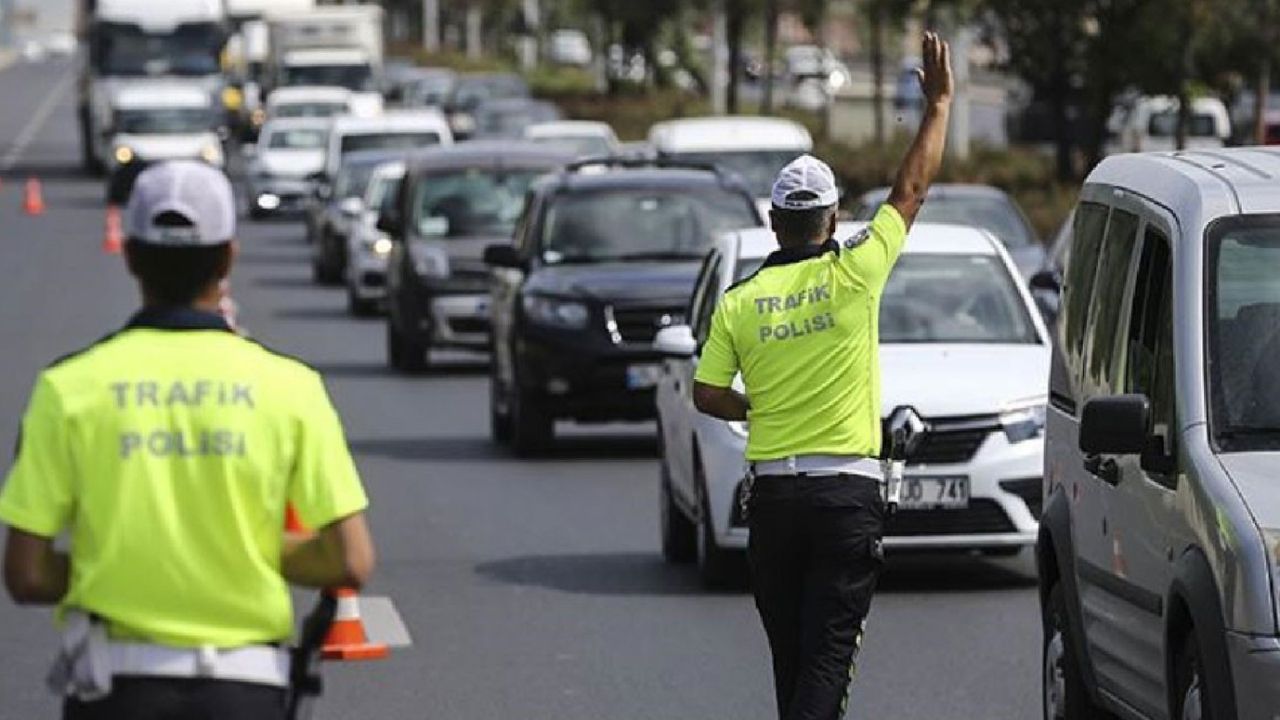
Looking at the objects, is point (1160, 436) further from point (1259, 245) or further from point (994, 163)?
point (994, 163)

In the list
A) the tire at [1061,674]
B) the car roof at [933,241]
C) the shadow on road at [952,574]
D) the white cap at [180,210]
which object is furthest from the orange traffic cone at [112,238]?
the white cap at [180,210]

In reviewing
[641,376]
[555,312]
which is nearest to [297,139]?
[555,312]

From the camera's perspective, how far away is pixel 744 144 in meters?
37.8

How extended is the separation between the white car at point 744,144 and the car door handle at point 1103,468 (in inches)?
1053

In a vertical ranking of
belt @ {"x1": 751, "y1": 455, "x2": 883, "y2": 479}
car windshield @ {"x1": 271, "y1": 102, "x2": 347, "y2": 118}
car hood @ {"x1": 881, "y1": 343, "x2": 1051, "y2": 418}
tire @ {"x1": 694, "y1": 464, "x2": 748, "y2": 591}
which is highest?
belt @ {"x1": 751, "y1": 455, "x2": 883, "y2": 479}

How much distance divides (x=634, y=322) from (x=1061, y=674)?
11.4m

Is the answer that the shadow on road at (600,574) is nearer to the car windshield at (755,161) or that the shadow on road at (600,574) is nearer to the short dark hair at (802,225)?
the short dark hair at (802,225)

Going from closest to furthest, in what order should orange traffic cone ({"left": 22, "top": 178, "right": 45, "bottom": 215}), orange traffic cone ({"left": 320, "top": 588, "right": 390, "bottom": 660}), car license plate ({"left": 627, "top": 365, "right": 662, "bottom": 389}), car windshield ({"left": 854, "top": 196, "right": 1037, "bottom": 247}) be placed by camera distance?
1. orange traffic cone ({"left": 320, "top": 588, "right": 390, "bottom": 660})
2. car license plate ({"left": 627, "top": 365, "right": 662, "bottom": 389})
3. car windshield ({"left": 854, "top": 196, "right": 1037, "bottom": 247})
4. orange traffic cone ({"left": 22, "top": 178, "right": 45, "bottom": 215})

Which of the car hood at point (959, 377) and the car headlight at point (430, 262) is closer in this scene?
the car hood at point (959, 377)

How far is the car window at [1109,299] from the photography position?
10.1 meters

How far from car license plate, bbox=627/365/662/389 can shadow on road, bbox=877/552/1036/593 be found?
5.28 m

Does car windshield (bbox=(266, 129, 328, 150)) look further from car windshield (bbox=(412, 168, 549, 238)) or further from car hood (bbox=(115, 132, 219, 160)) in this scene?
car windshield (bbox=(412, 168, 549, 238))

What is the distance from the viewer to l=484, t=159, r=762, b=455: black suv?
21.9m

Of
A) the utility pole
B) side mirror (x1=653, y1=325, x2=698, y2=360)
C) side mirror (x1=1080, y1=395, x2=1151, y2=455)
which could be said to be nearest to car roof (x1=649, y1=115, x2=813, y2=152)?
side mirror (x1=653, y1=325, x2=698, y2=360)
